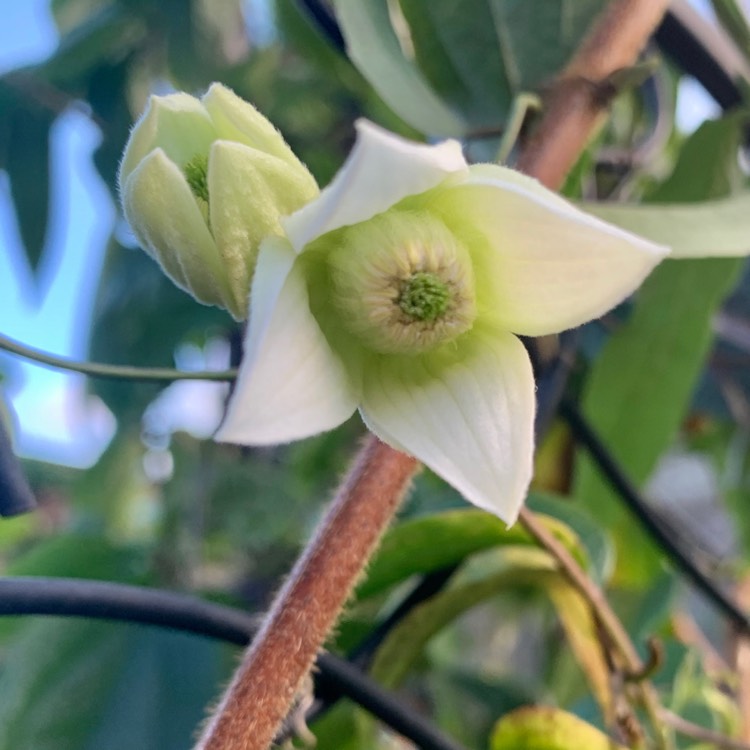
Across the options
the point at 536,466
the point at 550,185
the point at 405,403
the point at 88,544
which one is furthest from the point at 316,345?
the point at 536,466

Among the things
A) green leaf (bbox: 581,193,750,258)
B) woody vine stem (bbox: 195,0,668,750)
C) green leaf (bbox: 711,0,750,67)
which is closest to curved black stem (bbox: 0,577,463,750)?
woody vine stem (bbox: 195,0,668,750)

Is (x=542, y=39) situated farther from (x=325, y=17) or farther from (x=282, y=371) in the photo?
(x=282, y=371)

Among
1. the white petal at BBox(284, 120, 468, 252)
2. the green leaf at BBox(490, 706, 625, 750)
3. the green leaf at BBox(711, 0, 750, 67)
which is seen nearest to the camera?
the white petal at BBox(284, 120, 468, 252)

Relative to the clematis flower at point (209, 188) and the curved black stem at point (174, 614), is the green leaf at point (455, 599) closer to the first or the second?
the curved black stem at point (174, 614)

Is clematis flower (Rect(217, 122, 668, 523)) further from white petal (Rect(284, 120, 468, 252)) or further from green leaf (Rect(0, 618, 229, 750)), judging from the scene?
green leaf (Rect(0, 618, 229, 750))

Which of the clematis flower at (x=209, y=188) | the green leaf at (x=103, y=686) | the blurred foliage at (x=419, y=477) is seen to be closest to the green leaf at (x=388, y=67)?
the blurred foliage at (x=419, y=477)

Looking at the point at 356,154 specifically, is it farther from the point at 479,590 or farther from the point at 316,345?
Result: the point at 479,590
